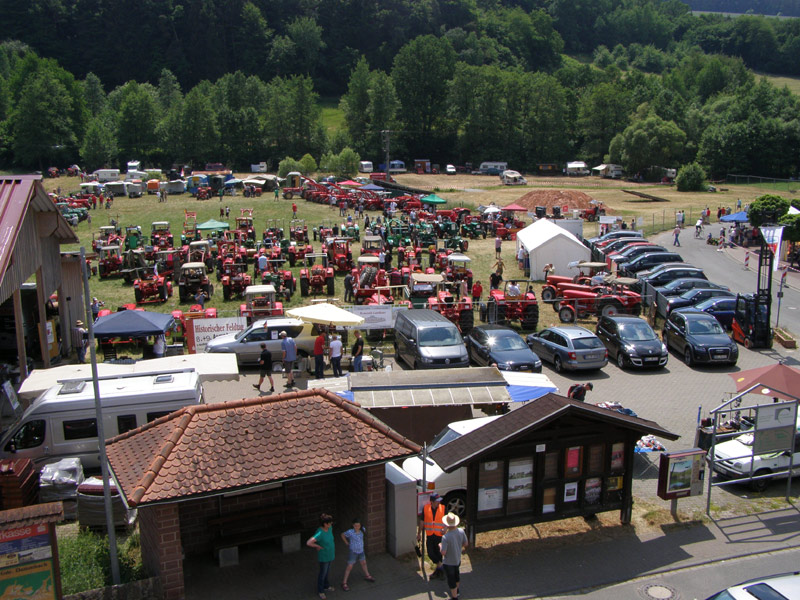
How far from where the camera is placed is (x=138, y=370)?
51.6 feet

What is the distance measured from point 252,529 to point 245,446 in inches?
55.4

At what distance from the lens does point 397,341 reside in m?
20.9

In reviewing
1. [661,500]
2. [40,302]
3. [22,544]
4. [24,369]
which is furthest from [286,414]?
[40,302]

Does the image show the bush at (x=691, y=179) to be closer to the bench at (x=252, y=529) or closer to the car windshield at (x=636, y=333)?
the car windshield at (x=636, y=333)

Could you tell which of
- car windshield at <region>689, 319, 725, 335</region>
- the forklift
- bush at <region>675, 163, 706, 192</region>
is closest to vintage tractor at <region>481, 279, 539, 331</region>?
car windshield at <region>689, 319, 725, 335</region>

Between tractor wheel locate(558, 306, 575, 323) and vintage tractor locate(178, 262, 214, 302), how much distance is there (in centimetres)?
1293

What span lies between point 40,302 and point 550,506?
48.4 ft

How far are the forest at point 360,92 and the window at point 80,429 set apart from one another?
72.6 metres

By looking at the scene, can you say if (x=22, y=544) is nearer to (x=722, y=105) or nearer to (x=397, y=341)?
(x=397, y=341)

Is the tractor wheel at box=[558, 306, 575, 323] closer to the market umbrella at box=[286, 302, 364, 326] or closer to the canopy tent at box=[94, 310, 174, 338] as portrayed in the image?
the market umbrella at box=[286, 302, 364, 326]

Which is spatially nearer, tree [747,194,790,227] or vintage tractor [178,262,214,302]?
vintage tractor [178,262,214,302]

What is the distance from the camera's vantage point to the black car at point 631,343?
65.2 ft

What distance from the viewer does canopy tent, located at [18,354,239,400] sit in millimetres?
15297

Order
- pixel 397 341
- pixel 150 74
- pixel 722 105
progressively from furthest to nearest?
pixel 150 74, pixel 722 105, pixel 397 341
